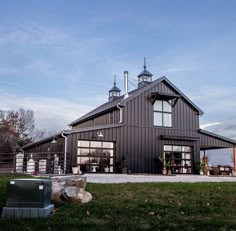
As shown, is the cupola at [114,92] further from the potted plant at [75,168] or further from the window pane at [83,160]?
the potted plant at [75,168]

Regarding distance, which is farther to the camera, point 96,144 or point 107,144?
point 107,144

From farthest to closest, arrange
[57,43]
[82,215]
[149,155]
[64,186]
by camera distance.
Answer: [149,155] → [57,43] → [64,186] → [82,215]

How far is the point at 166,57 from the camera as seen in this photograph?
16.6 metres

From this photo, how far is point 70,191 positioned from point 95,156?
9.36 meters

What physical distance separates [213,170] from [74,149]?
892cm

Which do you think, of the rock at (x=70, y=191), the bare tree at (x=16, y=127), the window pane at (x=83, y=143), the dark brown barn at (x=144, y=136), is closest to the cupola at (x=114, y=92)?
the dark brown barn at (x=144, y=136)

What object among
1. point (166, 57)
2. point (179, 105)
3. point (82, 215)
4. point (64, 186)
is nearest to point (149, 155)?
point (179, 105)

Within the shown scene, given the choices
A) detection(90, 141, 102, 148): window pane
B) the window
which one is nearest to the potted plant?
detection(90, 141, 102, 148): window pane

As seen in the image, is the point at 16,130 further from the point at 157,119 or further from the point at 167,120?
the point at 167,120

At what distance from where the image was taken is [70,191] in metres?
7.79

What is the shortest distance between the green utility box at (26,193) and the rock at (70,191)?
1513 mm

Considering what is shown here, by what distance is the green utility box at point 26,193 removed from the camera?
20.4 ft

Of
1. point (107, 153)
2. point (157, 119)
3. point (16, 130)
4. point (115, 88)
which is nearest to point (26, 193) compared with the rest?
point (107, 153)

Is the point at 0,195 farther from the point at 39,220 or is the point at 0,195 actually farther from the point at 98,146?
the point at 98,146
